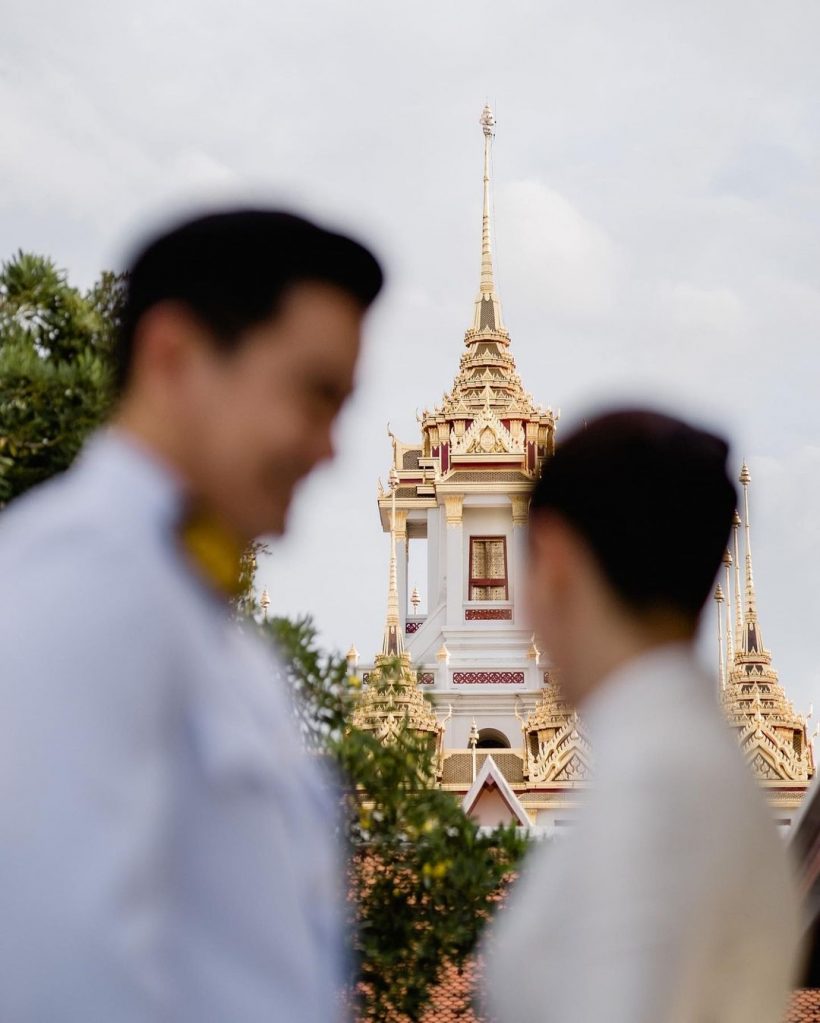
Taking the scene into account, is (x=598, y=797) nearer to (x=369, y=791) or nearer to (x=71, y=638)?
(x=71, y=638)

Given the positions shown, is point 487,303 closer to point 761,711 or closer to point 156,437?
point 761,711

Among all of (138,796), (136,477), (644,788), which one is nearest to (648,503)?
(644,788)

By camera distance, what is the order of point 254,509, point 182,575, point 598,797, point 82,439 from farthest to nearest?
point 82,439
point 598,797
point 254,509
point 182,575

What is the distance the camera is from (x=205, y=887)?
4.27 feet

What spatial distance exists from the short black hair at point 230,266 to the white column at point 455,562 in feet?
122

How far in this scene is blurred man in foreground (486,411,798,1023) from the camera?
1.69 meters

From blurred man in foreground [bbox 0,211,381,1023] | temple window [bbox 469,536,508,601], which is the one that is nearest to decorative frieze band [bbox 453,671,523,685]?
temple window [bbox 469,536,508,601]

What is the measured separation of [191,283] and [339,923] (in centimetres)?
63

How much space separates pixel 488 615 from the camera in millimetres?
39062

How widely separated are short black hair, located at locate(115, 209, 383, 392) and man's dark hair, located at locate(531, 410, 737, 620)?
1.89 feet

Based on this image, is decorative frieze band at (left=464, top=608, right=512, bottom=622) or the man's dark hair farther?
decorative frieze band at (left=464, top=608, right=512, bottom=622)

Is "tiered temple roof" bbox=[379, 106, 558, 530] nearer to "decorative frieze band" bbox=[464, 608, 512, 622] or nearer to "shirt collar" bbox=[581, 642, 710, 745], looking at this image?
"decorative frieze band" bbox=[464, 608, 512, 622]

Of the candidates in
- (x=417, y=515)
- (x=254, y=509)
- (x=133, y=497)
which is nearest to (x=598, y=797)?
(x=254, y=509)

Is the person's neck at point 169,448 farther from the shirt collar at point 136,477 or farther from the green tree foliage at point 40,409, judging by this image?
the green tree foliage at point 40,409
